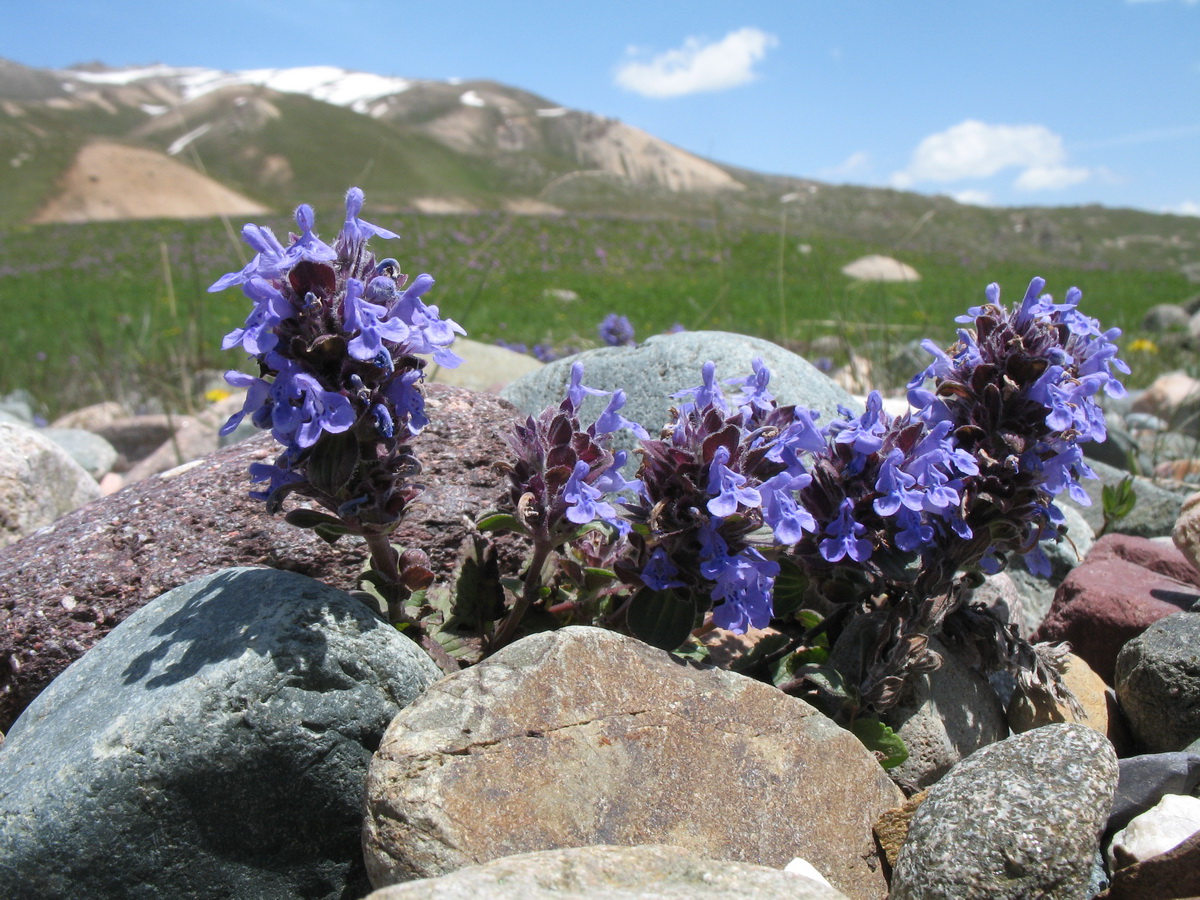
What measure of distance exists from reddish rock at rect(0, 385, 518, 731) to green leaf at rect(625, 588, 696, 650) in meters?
0.87

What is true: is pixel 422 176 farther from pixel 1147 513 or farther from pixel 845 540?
pixel 845 540

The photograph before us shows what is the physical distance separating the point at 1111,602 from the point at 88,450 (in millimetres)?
6399

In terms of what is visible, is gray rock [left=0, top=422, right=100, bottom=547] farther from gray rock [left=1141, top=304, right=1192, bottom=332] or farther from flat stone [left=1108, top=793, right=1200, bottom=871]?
gray rock [left=1141, top=304, right=1192, bottom=332]

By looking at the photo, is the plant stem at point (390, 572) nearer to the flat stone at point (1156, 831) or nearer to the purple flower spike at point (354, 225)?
the purple flower spike at point (354, 225)

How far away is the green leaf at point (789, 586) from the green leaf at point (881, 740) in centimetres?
38

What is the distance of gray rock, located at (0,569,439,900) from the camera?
2.00m

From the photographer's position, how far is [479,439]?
132 inches

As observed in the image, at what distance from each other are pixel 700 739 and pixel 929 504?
2.62 ft

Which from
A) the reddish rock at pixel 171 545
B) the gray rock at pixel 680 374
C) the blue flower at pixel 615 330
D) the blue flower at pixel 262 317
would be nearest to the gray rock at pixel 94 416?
the blue flower at pixel 615 330

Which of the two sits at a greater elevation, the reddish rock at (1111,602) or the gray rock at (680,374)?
the gray rock at (680,374)

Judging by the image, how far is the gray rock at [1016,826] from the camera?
1.84 meters

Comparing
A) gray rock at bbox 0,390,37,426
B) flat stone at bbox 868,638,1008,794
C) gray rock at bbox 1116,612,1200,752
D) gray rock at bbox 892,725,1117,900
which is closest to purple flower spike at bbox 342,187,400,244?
gray rock at bbox 892,725,1117,900

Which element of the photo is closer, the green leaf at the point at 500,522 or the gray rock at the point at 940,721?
the green leaf at the point at 500,522

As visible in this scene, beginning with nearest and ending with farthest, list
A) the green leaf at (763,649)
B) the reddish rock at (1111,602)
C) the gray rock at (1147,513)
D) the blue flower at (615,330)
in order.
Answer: the green leaf at (763,649)
the reddish rock at (1111,602)
the gray rock at (1147,513)
the blue flower at (615,330)
